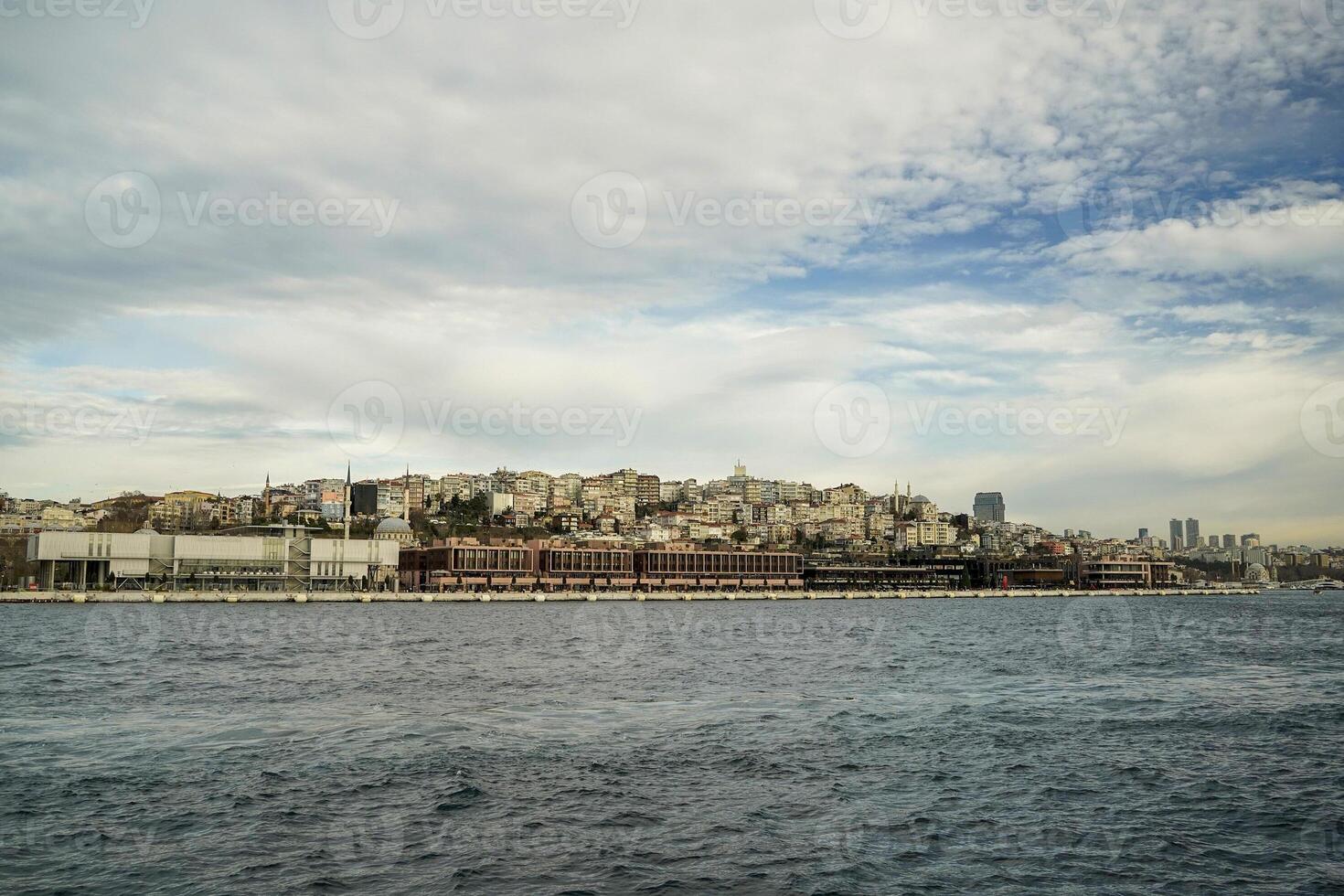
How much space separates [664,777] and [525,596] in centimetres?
11976

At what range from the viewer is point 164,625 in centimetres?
6544

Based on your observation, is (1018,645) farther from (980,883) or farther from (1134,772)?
(980,883)

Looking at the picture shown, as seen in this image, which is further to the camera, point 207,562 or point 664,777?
point 207,562

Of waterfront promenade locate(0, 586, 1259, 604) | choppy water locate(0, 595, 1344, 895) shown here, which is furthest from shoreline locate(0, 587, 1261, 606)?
choppy water locate(0, 595, 1344, 895)

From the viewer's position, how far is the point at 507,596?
447 ft

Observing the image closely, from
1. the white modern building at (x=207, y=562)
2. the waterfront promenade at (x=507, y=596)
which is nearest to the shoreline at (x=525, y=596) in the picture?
the waterfront promenade at (x=507, y=596)

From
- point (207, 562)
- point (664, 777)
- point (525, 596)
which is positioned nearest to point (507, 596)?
point (525, 596)

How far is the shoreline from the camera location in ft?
320

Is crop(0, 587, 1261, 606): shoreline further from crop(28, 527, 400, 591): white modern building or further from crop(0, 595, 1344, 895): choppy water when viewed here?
crop(0, 595, 1344, 895): choppy water

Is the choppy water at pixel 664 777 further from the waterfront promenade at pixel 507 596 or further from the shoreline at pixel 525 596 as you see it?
the waterfront promenade at pixel 507 596

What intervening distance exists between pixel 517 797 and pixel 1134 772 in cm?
1241

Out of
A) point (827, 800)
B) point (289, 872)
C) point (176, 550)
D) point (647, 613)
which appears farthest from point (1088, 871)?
point (176, 550)

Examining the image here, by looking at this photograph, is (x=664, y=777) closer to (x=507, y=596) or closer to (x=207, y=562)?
(x=207, y=562)

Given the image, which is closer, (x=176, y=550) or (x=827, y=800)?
(x=827, y=800)
